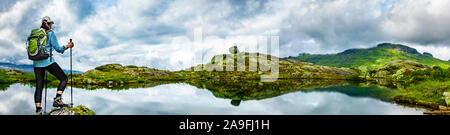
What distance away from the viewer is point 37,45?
791 cm

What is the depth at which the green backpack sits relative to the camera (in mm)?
7938

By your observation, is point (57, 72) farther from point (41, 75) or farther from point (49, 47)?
point (49, 47)

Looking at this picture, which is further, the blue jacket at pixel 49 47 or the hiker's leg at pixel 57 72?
the hiker's leg at pixel 57 72

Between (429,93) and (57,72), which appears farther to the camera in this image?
(429,93)

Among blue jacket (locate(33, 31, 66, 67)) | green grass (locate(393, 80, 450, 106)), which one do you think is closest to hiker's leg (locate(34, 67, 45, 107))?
blue jacket (locate(33, 31, 66, 67))

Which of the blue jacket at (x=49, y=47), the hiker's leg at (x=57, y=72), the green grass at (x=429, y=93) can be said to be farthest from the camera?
the green grass at (x=429, y=93)

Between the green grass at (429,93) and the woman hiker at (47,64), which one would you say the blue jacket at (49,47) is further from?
the green grass at (429,93)

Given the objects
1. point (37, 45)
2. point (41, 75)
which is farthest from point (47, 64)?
point (37, 45)

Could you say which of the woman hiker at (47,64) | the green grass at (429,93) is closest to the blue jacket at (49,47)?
the woman hiker at (47,64)

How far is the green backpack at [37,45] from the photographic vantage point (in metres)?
7.94
